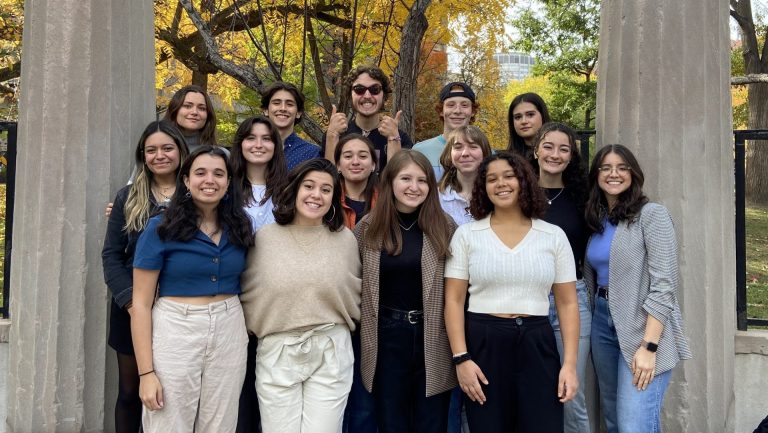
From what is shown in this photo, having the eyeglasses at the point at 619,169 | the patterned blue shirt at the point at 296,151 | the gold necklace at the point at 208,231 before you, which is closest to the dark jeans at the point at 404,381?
the gold necklace at the point at 208,231

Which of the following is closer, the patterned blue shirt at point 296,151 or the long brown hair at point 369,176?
the long brown hair at point 369,176

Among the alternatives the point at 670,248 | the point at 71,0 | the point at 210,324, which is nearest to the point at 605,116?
the point at 670,248

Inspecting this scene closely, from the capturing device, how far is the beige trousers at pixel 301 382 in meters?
3.29

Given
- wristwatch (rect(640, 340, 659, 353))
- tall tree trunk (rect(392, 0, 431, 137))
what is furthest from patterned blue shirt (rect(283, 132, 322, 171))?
tall tree trunk (rect(392, 0, 431, 137))

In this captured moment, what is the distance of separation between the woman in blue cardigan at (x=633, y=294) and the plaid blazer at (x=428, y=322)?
98 cm

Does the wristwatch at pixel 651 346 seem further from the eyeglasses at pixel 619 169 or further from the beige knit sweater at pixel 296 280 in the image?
the beige knit sweater at pixel 296 280

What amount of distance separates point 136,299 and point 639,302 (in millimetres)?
2739

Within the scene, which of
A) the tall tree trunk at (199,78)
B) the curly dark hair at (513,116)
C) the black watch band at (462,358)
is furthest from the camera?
the tall tree trunk at (199,78)

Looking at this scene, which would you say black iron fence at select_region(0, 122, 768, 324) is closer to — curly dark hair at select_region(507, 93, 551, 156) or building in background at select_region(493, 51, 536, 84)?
curly dark hair at select_region(507, 93, 551, 156)

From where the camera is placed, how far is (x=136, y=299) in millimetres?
3133

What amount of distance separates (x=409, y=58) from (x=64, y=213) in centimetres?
529

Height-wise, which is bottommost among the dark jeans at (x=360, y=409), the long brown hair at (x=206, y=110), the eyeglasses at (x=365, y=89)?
the dark jeans at (x=360, y=409)

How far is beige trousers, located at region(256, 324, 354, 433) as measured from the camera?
10.8 ft

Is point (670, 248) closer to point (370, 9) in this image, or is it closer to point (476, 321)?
point (476, 321)
